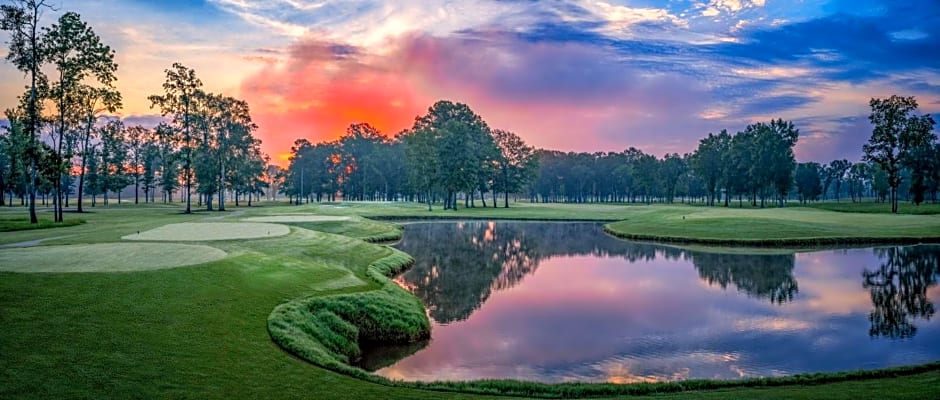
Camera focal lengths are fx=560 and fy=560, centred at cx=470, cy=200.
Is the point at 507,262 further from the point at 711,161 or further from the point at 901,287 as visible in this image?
the point at 711,161

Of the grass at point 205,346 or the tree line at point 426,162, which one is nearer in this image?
the grass at point 205,346

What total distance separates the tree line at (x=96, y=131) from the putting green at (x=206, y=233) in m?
13.2

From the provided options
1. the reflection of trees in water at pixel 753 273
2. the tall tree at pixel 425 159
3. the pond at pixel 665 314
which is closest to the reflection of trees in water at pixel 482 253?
the pond at pixel 665 314

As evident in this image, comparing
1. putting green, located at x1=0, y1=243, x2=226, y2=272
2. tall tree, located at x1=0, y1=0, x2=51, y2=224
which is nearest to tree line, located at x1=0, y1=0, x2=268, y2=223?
Result: tall tree, located at x1=0, y1=0, x2=51, y2=224

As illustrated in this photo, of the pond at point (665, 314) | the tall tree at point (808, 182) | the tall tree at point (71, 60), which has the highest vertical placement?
the tall tree at point (71, 60)

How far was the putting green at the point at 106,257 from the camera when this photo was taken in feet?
56.1

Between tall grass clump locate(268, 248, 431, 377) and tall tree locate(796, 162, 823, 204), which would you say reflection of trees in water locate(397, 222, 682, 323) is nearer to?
tall grass clump locate(268, 248, 431, 377)

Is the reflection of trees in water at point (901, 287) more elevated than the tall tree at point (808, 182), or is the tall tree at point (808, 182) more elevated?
the tall tree at point (808, 182)

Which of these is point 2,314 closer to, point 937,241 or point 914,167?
point 937,241

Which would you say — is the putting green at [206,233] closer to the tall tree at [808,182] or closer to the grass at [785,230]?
the grass at [785,230]

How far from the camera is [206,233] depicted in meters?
31.3

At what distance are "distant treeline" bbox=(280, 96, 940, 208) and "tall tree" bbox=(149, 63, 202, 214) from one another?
36.4 m

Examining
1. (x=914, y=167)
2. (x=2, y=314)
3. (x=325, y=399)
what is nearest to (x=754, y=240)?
(x=325, y=399)

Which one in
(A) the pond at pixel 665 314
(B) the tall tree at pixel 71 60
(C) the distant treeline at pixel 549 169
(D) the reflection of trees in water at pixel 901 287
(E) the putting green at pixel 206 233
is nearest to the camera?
(A) the pond at pixel 665 314
